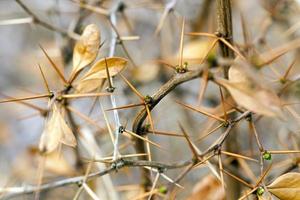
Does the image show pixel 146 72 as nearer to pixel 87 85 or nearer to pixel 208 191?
pixel 208 191

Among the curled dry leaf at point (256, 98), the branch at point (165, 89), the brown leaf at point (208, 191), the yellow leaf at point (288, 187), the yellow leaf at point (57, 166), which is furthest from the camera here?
the yellow leaf at point (57, 166)

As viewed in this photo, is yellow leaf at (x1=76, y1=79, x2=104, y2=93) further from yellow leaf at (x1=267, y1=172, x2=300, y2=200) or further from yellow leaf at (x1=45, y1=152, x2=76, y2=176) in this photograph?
yellow leaf at (x1=45, y1=152, x2=76, y2=176)

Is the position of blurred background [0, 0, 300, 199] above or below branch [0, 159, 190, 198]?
above

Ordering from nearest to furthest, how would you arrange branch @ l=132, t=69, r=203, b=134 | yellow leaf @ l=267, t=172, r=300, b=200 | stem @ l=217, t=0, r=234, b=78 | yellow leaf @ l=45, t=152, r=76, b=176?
branch @ l=132, t=69, r=203, b=134
yellow leaf @ l=267, t=172, r=300, b=200
stem @ l=217, t=0, r=234, b=78
yellow leaf @ l=45, t=152, r=76, b=176

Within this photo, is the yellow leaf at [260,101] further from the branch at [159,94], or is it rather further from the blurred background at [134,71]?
the blurred background at [134,71]

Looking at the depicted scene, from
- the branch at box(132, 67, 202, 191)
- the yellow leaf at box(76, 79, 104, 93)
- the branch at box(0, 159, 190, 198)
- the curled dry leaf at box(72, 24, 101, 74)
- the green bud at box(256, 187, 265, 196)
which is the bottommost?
the green bud at box(256, 187, 265, 196)

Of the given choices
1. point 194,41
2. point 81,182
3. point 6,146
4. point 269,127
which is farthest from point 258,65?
point 6,146

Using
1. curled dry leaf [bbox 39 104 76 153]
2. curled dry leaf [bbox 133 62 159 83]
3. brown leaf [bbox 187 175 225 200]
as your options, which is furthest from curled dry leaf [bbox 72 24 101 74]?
curled dry leaf [bbox 133 62 159 83]

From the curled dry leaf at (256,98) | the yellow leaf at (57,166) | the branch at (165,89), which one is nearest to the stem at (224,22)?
the branch at (165,89)
